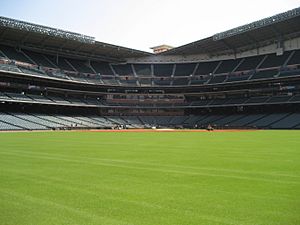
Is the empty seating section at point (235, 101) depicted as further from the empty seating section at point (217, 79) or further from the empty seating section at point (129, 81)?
the empty seating section at point (129, 81)

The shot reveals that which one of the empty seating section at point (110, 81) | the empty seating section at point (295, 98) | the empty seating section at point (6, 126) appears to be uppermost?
the empty seating section at point (110, 81)

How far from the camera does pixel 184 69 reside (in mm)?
84250

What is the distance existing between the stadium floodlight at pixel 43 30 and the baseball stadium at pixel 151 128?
20 cm

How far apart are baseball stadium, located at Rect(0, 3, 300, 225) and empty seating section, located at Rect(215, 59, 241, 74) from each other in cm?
47

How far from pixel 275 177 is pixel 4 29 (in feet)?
199

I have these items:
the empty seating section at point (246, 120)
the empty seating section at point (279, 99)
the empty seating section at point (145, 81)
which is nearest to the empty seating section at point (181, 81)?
the empty seating section at point (145, 81)

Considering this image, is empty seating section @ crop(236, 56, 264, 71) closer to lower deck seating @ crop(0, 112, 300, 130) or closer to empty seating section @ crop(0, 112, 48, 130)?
lower deck seating @ crop(0, 112, 300, 130)

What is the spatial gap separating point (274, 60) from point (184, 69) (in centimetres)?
2310

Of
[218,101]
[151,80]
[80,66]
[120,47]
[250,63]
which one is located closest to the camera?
[250,63]

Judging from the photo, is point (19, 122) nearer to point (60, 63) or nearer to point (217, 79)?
point (60, 63)

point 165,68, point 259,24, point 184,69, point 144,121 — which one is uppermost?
point 259,24

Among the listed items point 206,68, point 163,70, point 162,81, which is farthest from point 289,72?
point 163,70

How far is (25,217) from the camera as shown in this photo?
18.9ft

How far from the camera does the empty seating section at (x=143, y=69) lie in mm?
84525
